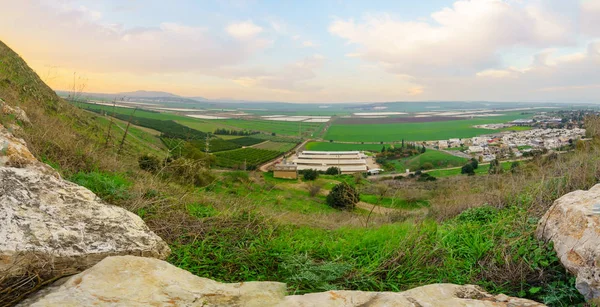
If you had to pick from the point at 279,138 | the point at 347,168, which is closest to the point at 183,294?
the point at 347,168

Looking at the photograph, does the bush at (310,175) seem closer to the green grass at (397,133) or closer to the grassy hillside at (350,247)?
the grassy hillside at (350,247)

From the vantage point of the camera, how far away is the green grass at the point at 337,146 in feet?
217

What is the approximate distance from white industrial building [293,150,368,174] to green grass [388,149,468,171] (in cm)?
585

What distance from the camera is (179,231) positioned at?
4359 mm

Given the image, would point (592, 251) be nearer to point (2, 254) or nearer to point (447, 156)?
point (2, 254)

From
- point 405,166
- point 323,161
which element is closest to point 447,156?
point 405,166

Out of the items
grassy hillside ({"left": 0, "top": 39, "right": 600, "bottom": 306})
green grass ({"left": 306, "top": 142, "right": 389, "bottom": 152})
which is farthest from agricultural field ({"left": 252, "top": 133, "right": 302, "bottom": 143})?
grassy hillside ({"left": 0, "top": 39, "right": 600, "bottom": 306})

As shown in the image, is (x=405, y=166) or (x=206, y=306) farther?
(x=405, y=166)

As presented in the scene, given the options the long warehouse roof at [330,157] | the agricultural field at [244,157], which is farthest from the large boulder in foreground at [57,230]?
the long warehouse roof at [330,157]

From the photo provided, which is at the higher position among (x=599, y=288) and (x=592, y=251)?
(x=592, y=251)

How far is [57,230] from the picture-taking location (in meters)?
2.78

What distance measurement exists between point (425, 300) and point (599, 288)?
170 centimetres

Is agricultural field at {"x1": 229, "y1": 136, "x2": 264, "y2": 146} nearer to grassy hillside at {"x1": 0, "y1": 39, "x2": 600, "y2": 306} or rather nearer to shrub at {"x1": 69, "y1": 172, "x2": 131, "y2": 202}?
grassy hillside at {"x1": 0, "y1": 39, "x2": 600, "y2": 306}

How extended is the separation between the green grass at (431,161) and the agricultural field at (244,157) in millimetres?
20395
